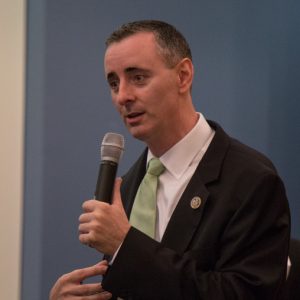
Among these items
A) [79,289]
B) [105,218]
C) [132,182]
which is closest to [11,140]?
[132,182]

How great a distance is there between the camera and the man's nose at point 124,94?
109cm

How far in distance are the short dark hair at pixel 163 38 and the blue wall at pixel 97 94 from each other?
0.77 m

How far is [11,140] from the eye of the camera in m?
1.89

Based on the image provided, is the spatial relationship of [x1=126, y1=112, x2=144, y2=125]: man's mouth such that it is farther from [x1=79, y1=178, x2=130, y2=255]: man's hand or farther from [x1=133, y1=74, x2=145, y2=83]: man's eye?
[x1=79, y1=178, x2=130, y2=255]: man's hand

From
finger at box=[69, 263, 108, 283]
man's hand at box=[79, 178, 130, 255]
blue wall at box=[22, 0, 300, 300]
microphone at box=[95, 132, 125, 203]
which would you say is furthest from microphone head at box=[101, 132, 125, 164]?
blue wall at box=[22, 0, 300, 300]

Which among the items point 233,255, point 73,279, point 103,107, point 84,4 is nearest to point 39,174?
point 103,107

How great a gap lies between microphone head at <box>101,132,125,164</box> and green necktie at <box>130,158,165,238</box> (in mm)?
160

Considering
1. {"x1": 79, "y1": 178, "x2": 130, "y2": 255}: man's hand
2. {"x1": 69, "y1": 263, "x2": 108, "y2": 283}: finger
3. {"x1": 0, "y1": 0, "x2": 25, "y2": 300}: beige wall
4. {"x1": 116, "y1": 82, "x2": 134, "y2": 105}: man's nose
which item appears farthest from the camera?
{"x1": 0, "y1": 0, "x2": 25, "y2": 300}: beige wall

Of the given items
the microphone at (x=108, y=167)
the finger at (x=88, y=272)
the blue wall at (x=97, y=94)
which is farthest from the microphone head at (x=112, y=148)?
the blue wall at (x=97, y=94)

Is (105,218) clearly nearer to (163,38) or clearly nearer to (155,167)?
(155,167)

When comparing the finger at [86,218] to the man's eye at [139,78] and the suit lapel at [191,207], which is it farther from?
the man's eye at [139,78]

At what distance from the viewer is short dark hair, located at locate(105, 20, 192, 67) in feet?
3.76

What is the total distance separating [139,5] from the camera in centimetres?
195

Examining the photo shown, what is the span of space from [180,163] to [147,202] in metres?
0.12
